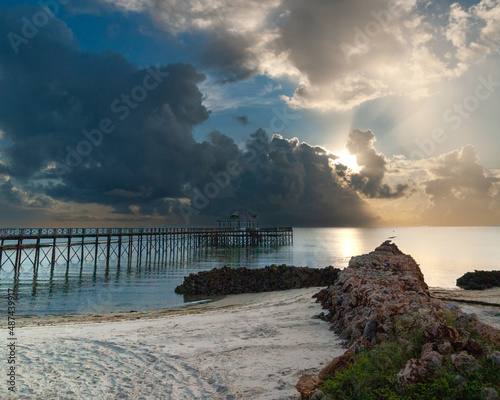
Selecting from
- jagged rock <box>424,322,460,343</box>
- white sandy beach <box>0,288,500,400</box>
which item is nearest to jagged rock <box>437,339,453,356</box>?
jagged rock <box>424,322,460,343</box>

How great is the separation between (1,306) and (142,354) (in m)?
20.0

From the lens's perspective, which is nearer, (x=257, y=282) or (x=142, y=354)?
(x=142, y=354)

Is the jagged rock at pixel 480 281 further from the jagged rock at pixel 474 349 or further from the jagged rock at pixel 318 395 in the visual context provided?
the jagged rock at pixel 318 395

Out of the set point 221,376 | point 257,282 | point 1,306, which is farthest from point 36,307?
point 221,376

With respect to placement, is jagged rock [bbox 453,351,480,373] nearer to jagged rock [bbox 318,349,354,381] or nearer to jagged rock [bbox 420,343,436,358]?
jagged rock [bbox 420,343,436,358]

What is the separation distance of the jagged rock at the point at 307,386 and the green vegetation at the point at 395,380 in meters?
0.20

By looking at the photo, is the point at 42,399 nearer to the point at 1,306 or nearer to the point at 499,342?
the point at 499,342

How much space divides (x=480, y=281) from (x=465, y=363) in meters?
29.3

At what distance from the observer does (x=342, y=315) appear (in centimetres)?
1002

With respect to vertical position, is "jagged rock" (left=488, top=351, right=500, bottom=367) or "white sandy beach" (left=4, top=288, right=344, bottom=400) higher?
"jagged rock" (left=488, top=351, right=500, bottom=367)

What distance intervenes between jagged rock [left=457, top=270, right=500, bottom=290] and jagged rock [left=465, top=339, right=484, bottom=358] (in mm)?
26410

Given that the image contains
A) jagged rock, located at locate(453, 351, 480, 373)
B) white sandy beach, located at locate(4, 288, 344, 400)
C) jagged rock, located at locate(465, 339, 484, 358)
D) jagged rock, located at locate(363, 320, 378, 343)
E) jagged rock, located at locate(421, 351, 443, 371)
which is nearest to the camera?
jagged rock, located at locate(453, 351, 480, 373)

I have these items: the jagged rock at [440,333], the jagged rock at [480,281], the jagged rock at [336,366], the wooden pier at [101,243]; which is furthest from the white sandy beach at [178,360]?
the wooden pier at [101,243]

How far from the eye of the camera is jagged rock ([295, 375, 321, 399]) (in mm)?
4898
